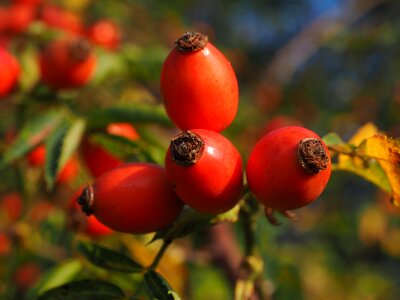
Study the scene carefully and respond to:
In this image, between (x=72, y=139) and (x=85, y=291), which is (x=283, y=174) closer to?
(x=85, y=291)

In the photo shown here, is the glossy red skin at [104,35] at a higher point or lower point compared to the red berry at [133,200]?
lower

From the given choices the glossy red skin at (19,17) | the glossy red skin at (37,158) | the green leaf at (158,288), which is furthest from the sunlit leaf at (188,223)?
the glossy red skin at (19,17)

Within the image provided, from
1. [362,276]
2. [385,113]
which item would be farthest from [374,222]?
[385,113]

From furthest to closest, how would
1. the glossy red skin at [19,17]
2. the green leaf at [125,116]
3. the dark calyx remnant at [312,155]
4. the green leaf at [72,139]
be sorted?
1. the glossy red skin at [19,17]
2. the green leaf at [125,116]
3. the green leaf at [72,139]
4. the dark calyx remnant at [312,155]

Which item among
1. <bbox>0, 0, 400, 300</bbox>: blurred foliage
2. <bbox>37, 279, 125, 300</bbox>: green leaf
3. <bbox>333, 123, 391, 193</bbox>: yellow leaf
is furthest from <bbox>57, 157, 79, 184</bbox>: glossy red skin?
<bbox>333, 123, 391, 193</bbox>: yellow leaf

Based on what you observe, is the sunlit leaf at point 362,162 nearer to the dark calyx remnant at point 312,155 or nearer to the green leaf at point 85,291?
the dark calyx remnant at point 312,155

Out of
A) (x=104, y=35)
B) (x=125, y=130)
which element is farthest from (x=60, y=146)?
(x=104, y=35)

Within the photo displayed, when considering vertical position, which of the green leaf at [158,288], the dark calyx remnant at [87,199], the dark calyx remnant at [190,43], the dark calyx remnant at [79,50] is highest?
the dark calyx remnant at [190,43]
